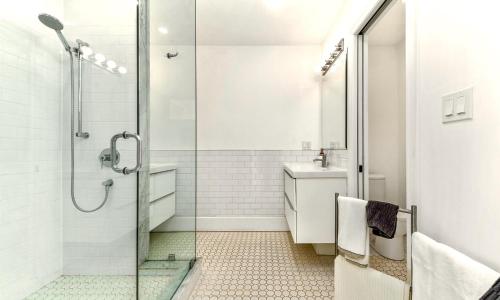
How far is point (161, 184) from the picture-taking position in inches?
72.2

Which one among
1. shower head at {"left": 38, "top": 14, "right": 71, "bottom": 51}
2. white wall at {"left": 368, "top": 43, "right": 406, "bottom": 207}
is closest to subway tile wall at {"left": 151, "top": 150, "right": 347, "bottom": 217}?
white wall at {"left": 368, "top": 43, "right": 406, "bottom": 207}

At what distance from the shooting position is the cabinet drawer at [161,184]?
1715 millimetres

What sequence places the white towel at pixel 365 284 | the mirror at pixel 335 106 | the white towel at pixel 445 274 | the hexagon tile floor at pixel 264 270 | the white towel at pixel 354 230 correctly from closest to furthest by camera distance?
1. the white towel at pixel 445 274
2. the white towel at pixel 365 284
3. the white towel at pixel 354 230
4. the hexagon tile floor at pixel 264 270
5. the mirror at pixel 335 106

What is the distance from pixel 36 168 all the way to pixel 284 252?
213 cm

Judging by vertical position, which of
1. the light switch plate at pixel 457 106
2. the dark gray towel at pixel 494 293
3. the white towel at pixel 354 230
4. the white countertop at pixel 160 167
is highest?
the light switch plate at pixel 457 106

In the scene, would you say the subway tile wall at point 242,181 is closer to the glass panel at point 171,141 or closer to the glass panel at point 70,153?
the glass panel at point 171,141

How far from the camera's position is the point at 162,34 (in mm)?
1778

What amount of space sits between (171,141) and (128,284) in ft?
3.20

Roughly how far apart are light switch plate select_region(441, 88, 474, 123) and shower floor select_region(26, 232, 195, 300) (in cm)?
170

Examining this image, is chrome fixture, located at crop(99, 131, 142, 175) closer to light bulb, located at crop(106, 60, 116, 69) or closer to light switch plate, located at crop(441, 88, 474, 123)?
light bulb, located at crop(106, 60, 116, 69)

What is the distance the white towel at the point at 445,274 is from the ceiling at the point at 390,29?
1.91 m

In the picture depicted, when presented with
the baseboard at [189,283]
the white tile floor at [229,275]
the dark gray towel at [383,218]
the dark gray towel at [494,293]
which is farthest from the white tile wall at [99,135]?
the dark gray towel at [494,293]

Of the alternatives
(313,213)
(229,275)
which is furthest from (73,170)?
(313,213)

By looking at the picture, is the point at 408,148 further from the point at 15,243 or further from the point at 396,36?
the point at 15,243
